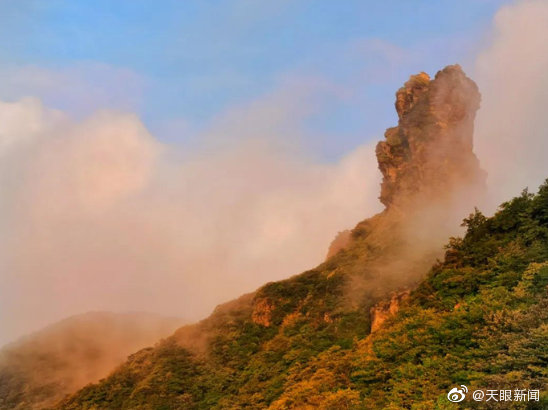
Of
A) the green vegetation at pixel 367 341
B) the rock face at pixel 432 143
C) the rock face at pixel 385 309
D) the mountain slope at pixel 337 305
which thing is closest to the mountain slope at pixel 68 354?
the mountain slope at pixel 337 305

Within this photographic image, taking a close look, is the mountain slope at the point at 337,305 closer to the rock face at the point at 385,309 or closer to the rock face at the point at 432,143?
the rock face at the point at 432,143

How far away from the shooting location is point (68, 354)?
302 ft

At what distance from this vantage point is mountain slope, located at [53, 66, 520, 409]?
159 ft

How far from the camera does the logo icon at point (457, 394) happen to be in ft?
84.5

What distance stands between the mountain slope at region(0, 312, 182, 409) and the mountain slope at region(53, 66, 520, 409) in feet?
58.5

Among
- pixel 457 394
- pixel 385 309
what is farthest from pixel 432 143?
pixel 457 394

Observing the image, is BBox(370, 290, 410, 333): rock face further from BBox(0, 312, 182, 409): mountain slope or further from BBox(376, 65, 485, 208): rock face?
BBox(0, 312, 182, 409): mountain slope

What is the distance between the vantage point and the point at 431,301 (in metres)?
40.5

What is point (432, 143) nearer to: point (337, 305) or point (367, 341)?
point (337, 305)

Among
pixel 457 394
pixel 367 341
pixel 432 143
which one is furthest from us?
pixel 432 143

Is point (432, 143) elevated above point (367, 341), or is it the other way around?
point (432, 143)

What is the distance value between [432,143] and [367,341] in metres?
37.9

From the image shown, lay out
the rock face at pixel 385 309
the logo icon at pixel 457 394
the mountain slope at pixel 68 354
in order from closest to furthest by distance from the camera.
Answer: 1. the logo icon at pixel 457 394
2. the rock face at pixel 385 309
3. the mountain slope at pixel 68 354

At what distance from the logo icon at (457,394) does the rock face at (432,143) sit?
153 feet
